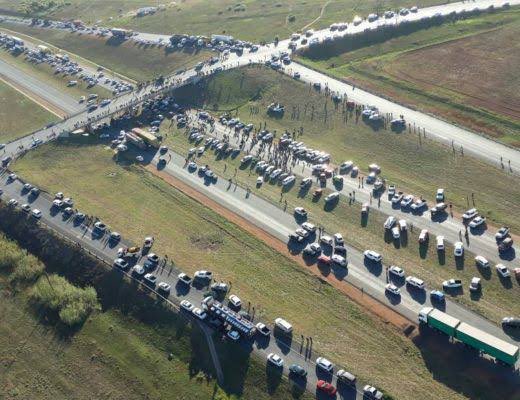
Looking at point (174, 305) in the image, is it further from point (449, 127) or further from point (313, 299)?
point (449, 127)

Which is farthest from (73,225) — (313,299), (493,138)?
(493,138)

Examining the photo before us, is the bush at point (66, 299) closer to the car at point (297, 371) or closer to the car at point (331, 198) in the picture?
the car at point (297, 371)

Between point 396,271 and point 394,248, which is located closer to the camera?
point 396,271

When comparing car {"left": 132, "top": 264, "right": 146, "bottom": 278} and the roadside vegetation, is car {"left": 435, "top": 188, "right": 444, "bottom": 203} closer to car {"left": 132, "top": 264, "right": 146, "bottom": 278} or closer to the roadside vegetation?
the roadside vegetation

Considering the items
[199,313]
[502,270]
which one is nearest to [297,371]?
[199,313]

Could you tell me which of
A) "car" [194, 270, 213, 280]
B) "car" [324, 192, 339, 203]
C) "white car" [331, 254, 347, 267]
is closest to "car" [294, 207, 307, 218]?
"car" [324, 192, 339, 203]

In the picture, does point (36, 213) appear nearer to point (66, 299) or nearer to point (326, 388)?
point (66, 299)
